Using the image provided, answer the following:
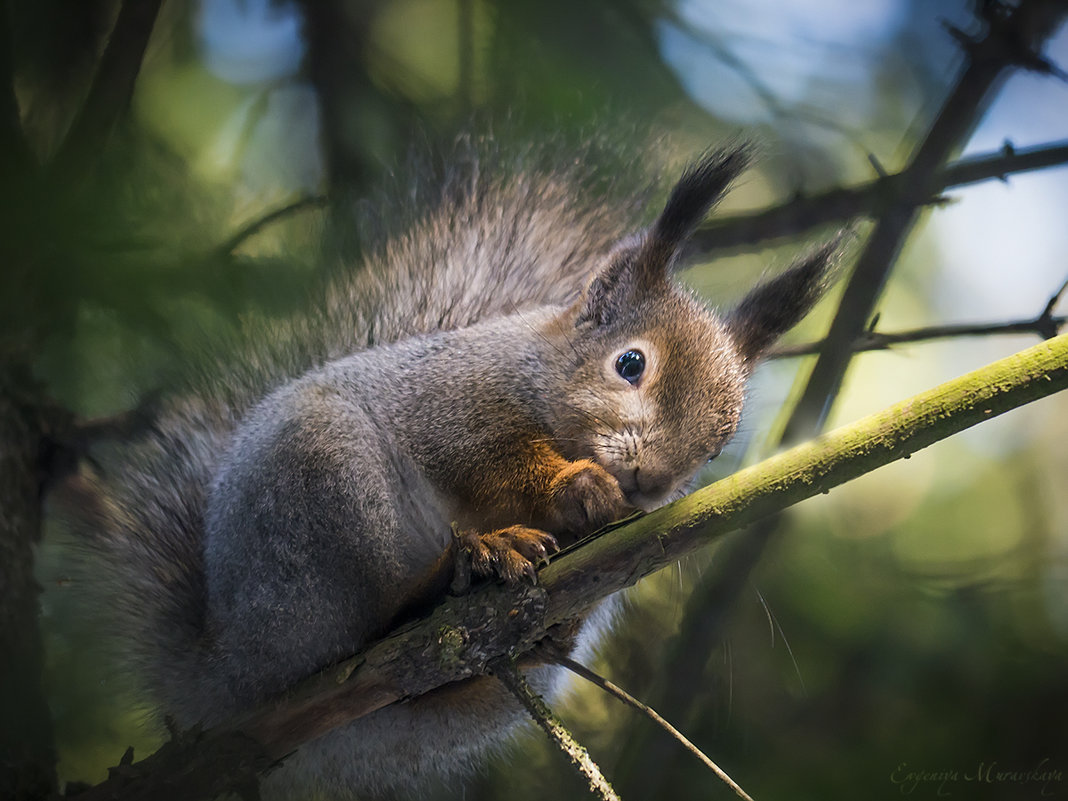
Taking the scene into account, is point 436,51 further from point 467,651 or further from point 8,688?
point 8,688

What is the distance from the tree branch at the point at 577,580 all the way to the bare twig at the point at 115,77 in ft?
2.63

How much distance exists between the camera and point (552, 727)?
1.04 metres

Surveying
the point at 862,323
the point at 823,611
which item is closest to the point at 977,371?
the point at 862,323

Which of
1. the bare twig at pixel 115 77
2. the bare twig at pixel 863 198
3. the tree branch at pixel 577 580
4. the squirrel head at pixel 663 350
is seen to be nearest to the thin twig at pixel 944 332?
the squirrel head at pixel 663 350

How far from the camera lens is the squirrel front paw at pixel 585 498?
3.72ft

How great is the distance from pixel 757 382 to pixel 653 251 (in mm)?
305

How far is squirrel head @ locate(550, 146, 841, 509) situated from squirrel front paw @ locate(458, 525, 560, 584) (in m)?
0.17

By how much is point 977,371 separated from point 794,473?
0.87ft

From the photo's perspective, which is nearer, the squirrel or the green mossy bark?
the green mossy bark

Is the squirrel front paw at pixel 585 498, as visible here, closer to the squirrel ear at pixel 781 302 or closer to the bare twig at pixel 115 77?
the squirrel ear at pixel 781 302

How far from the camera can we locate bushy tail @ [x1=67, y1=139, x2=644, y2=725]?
1.29 metres

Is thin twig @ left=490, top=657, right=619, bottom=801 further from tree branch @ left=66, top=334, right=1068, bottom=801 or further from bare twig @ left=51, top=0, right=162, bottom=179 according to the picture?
bare twig @ left=51, top=0, right=162, bottom=179

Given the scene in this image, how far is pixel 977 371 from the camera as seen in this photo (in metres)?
1.01

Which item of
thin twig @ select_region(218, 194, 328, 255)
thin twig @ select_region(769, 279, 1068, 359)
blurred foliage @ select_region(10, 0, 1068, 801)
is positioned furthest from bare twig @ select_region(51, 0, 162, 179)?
thin twig @ select_region(769, 279, 1068, 359)
